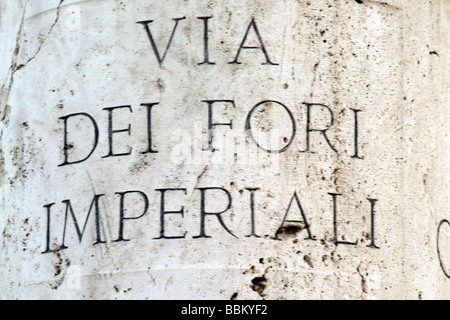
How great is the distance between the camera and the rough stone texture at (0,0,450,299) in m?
6.63

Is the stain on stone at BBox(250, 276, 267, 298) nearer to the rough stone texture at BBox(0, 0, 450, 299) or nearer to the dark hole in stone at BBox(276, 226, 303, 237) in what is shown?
the rough stone texture at BBox(0, 0, 450, 299)

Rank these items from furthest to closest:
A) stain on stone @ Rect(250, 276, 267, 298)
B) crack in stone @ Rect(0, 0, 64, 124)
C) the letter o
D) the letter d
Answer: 1. crack in stone @ Rect(0, 0, 64, 124)
2. the letter d
3. the letter o
4. stain on stone @ Rect(250, 276, 267, 298)

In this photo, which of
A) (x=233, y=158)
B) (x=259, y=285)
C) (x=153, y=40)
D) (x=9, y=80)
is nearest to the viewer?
(x=259, y=285)

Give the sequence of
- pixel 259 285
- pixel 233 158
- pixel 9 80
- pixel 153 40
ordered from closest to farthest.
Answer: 1. pixel 259 285
2. pixel 233 158
3. pixel 153 40
4. pixel 9 80

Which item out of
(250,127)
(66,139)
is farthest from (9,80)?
(250,127)

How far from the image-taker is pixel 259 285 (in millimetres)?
6562

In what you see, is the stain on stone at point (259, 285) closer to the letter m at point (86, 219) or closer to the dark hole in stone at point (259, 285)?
the dark hole in stone at point (259, 285)

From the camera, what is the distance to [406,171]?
273 inches

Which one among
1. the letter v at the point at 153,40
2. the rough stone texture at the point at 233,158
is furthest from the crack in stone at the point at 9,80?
the letter v at the point at 153,40

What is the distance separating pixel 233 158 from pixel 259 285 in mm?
534

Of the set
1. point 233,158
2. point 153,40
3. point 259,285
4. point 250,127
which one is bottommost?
point 259,285

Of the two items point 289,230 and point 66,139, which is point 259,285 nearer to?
point 289,230

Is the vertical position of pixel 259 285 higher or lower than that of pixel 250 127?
lower

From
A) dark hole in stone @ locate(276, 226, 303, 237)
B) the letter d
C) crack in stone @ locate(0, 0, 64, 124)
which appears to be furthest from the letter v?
dark hole in stone @ locate(276, 226, 303, 237)
